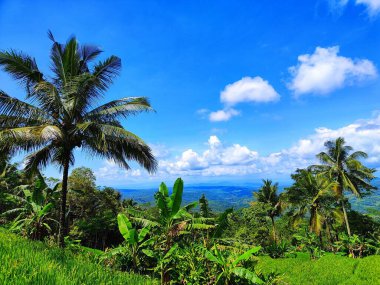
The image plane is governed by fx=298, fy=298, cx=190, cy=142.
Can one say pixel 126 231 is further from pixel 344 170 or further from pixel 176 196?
pixel 344 170

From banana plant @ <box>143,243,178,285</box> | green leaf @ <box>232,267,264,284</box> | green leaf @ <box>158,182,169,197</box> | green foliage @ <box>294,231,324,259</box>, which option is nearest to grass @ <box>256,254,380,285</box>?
green foliage @ <box>294,231,324,259</box>

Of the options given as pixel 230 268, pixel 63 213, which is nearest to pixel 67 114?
pixel 63 213

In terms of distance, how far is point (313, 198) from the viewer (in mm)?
29531

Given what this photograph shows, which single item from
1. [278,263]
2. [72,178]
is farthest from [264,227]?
[72,178]

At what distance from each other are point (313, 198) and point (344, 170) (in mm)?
4842

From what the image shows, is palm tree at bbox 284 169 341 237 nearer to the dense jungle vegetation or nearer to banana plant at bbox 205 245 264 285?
the dense jungle vegetation

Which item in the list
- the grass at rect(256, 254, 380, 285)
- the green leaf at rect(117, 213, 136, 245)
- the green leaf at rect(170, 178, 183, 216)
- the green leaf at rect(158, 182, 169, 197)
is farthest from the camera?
the grass at rect(256, 254, 380, 285)

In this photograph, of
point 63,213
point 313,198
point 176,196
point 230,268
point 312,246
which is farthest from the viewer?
point 313,198

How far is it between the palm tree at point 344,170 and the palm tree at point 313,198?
1.22 meters

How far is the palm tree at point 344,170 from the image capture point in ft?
98.7

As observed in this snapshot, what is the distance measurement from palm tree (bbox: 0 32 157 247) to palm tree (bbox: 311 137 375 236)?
2427 centimetres

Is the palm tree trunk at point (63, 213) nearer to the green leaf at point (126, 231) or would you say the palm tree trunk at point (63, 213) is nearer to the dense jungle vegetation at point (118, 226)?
the dense jungle vegetation at point (118, 226)

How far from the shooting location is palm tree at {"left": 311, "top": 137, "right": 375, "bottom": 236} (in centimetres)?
3009

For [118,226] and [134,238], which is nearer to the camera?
[134,238]
